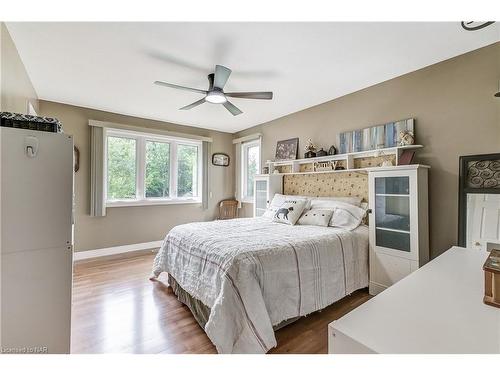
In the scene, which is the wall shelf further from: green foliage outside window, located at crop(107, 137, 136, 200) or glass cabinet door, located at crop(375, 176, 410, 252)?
green foliage outside window, located at crop(107, 137, 136, 200)

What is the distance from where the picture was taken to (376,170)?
8.44ft

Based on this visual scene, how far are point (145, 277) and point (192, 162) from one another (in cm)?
257

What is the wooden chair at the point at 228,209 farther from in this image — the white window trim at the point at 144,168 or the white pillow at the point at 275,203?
the white pillow at the point at 275,203

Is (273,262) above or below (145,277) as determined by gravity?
above

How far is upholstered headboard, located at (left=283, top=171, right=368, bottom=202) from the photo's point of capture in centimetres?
315

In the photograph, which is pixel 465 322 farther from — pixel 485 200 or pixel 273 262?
pixel 485 200

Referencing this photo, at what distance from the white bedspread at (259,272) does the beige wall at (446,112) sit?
847 millimetres

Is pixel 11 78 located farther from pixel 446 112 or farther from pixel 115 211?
pixel 446 112

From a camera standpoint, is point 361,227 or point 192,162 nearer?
point 361,227

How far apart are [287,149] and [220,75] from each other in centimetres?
215

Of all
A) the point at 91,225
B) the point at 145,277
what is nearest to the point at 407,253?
the point at 145,277

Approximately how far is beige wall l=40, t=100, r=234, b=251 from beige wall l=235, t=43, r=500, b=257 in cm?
343

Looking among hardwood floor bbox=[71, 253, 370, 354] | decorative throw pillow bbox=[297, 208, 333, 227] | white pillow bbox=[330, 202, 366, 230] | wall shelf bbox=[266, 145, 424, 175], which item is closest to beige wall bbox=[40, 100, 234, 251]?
hardwood floor bbox=[71, 253, 370, 354]
